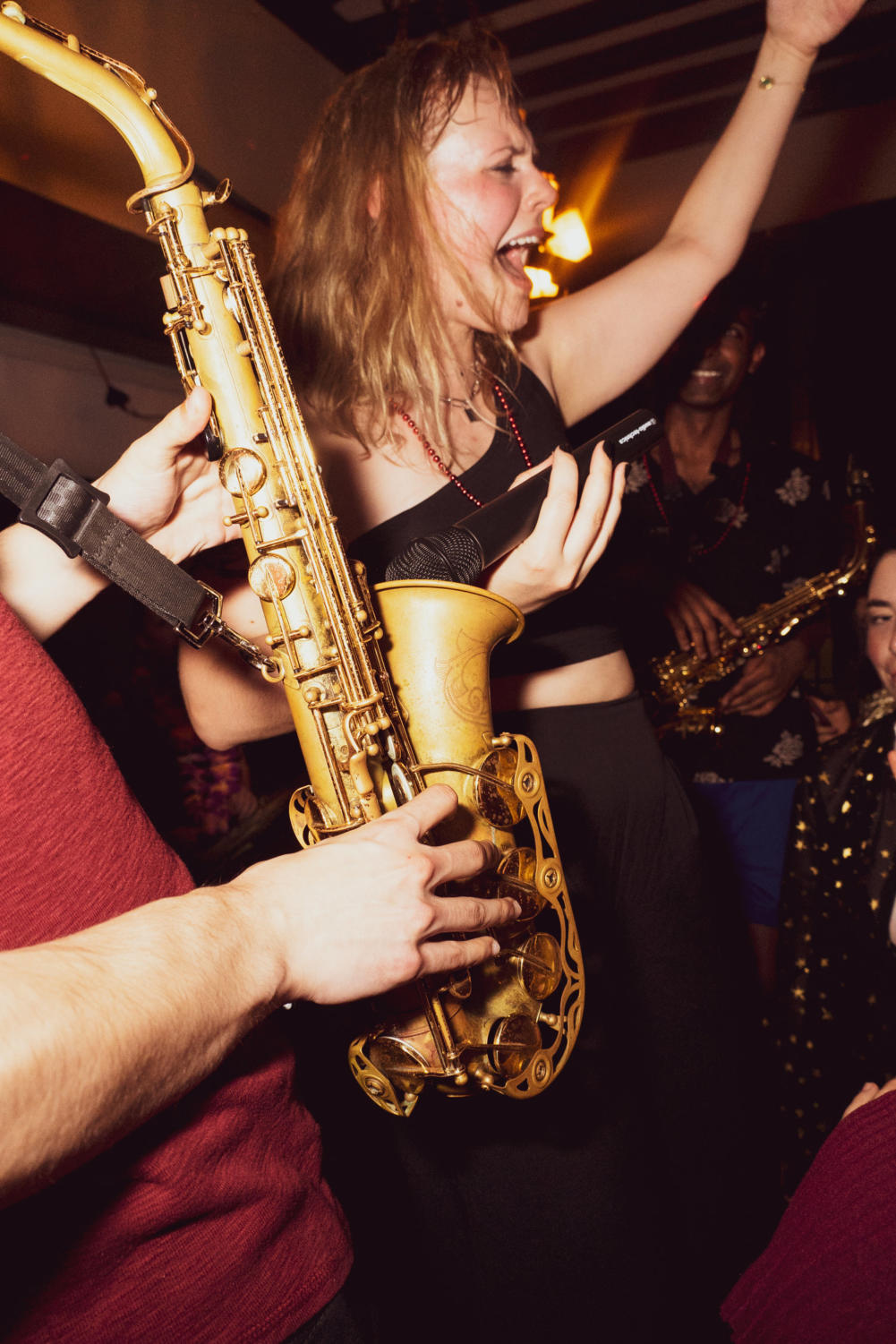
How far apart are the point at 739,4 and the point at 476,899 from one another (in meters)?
5.33

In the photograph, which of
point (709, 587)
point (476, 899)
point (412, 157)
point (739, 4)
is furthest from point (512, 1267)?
point (739, 4)

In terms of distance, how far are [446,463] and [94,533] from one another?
2.96ft

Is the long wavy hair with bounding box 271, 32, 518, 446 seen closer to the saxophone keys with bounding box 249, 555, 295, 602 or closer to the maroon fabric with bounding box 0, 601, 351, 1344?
the saxophone keys with bounding box 249, 555, 295, 602

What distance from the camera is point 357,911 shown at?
80cm

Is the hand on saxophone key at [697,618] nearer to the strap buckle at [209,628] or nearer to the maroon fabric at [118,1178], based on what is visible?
the strap buckle at [209,628]

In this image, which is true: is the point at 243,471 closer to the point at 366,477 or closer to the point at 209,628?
the point at 209,628

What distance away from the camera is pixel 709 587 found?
3.75 m

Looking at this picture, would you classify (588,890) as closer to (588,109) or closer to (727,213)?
(727,213)

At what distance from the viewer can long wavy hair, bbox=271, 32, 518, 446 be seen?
1736 mm

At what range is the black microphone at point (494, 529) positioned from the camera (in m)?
1.30

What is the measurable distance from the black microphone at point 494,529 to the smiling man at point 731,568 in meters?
1.86

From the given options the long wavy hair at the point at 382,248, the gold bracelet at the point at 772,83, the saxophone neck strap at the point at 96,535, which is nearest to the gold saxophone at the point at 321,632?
the saxophone neck strap at the point at 96,535

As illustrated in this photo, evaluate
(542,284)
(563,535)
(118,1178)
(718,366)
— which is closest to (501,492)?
(563,535)

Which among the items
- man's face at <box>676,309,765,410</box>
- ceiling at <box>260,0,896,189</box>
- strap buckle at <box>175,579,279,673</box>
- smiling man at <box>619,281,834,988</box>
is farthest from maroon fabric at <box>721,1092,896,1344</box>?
ceiling at <box>260,0,896,189</box>
